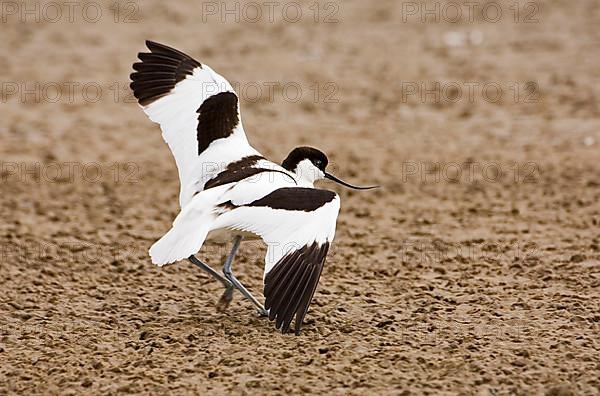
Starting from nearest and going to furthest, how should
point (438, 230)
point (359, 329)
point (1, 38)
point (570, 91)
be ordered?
1. point (359, 329)
2. point (438, 230)
3. point (570, 91)
4. point (1, 38)

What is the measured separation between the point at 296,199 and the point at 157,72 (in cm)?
151

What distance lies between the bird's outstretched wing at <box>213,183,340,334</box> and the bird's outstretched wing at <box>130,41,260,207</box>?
491 mm

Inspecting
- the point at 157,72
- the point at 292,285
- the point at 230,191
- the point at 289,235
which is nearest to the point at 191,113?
the point at 157,72

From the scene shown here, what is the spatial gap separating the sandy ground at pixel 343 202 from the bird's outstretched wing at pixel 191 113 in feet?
2.38

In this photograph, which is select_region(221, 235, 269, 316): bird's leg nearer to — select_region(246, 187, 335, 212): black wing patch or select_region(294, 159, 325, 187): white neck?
select_region(246, 187, 335, 212): black wing patch

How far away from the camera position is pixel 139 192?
24.7 ft

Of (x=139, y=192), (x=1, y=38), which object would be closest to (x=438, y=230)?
(x=139, y=192)

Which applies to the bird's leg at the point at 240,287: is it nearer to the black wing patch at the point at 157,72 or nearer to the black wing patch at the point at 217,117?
the black wing patch at the point at 217,117

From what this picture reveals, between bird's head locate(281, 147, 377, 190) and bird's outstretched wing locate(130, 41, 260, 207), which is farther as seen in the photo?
bird's head locate(281, 147, 377, 190)

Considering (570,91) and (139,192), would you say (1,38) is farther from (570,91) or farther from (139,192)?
(570,91)

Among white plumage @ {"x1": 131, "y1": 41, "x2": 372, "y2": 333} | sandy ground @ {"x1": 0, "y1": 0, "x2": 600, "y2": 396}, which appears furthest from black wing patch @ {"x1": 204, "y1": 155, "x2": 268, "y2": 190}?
sandy ground @ {"x1": 0, "y1": 0, "x2": 600, "y2": 396}

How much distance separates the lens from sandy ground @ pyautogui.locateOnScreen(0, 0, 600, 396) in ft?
15.2

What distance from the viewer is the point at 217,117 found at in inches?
223

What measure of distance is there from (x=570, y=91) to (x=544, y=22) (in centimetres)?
244
